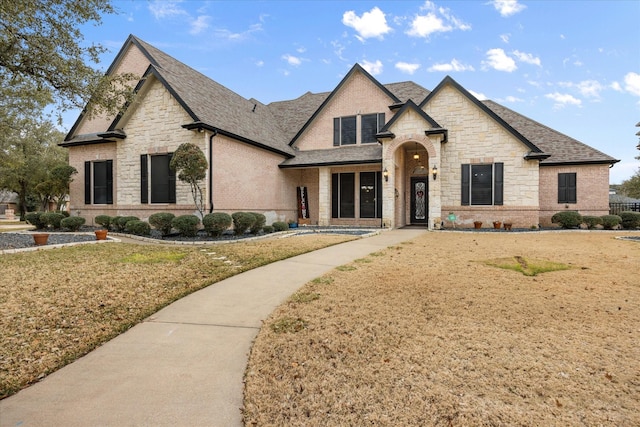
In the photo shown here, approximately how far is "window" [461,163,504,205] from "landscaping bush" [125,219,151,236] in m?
14.9

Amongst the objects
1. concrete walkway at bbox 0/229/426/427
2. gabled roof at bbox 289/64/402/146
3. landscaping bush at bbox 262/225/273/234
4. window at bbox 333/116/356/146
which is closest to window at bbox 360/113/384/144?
window at bbox 333/116/356/146

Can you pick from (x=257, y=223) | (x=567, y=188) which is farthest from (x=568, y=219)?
(x=257, y=223)

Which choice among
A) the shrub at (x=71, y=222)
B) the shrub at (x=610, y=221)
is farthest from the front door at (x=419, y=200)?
the shrub at (x=71, y=222)

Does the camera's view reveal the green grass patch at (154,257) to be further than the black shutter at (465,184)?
No

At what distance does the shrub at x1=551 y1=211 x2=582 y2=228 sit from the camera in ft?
51.7

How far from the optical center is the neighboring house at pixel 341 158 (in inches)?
582

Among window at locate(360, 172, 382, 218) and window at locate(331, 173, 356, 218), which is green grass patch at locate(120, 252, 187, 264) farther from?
window at locate(360, 172, 382, 218)

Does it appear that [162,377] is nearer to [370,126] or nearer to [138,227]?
Answer: [138,227]

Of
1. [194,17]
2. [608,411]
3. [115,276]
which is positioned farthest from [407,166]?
[608,411]

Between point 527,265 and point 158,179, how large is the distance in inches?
573

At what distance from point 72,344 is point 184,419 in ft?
6.96

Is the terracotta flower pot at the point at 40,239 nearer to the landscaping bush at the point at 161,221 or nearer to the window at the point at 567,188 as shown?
the landscaping bush at the point at 161,221

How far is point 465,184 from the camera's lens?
16688 millimetres

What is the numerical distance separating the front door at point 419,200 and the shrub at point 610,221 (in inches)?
329
